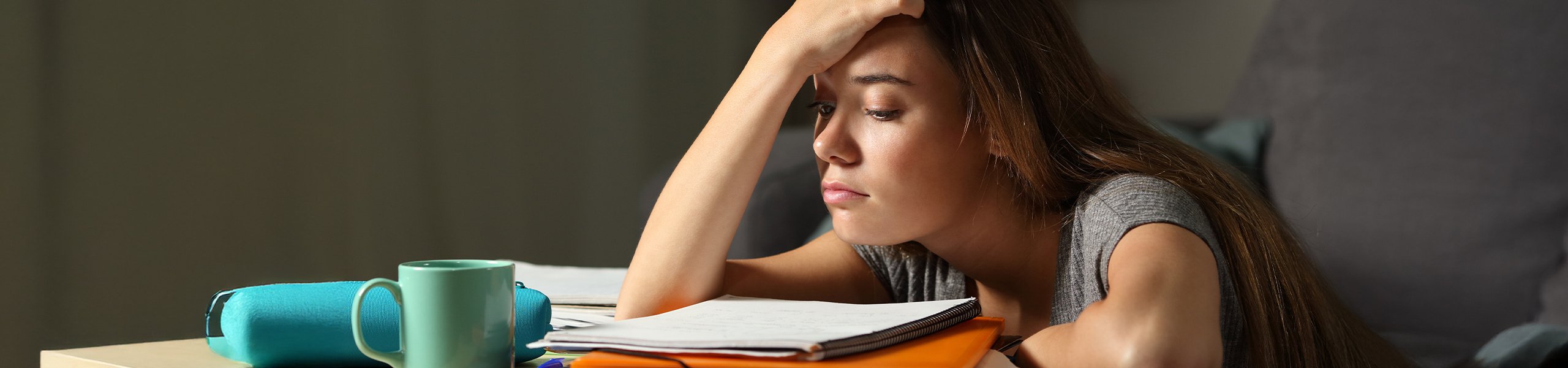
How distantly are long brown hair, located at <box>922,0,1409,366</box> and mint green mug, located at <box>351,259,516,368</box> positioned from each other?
0.44 metres

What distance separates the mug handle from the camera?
1.97 ft

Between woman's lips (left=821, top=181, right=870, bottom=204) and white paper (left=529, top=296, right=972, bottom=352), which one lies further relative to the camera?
woman's lips (left=821, top=181, right=870, bottom=204)

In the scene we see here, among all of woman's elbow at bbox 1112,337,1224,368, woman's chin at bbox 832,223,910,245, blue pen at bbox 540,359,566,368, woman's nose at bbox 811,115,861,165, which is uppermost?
woman's nose at bbox 811,115,861,165

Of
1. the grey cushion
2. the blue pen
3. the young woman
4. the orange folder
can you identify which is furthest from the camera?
the grey cushion

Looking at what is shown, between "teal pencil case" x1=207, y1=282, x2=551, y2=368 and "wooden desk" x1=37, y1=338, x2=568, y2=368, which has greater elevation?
"teal pencil case" x1=207, y1=282, x2=551, y2=368

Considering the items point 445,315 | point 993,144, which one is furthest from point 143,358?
point 993,144

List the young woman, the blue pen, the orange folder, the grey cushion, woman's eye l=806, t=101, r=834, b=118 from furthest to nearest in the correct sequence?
the grey cushion < woman's eye l=806, t=101, r=834, b=118 < the young woman < the blue pen < the orange folder

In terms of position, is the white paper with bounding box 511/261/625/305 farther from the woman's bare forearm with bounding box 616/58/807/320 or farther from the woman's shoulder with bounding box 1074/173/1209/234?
the woman's shoulder with bounding box 1074/173/1209/234

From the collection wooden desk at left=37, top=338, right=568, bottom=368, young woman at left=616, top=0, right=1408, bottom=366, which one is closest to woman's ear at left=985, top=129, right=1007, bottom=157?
young woman at left=616, top=0, right=1408, bottom=366

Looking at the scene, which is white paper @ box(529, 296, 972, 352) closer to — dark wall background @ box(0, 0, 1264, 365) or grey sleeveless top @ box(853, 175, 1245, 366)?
grey sleeveless top @ box(853, 175, 1245, 366)

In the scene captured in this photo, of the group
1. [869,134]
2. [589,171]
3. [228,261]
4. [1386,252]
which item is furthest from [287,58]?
[1386,252]

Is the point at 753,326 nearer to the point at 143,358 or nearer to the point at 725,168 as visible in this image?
the point at 725,168

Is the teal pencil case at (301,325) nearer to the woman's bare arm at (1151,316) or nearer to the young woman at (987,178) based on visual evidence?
the young woman at (987,178)

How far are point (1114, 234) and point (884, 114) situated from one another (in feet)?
0.71
